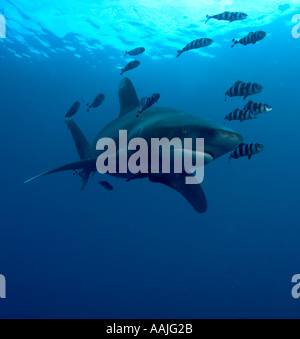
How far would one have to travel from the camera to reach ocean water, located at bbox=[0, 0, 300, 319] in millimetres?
23922

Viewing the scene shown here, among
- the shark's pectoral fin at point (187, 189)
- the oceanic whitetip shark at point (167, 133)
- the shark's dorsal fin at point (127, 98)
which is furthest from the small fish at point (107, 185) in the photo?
the shark's pectoral fin at point (187, 189)

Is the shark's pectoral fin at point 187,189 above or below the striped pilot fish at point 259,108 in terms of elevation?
below

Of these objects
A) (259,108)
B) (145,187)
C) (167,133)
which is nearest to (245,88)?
(259,108)

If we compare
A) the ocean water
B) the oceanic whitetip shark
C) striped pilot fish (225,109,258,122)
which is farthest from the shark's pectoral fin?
the ocean water

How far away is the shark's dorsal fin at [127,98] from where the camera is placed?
7.33m

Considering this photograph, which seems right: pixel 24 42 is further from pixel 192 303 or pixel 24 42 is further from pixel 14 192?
pixel 14 192

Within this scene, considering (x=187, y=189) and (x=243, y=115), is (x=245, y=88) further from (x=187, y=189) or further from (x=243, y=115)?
(x=187, y=189)

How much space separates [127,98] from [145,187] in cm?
4060

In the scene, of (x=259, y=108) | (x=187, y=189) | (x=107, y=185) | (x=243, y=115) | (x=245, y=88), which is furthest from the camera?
(x=107, y=185)

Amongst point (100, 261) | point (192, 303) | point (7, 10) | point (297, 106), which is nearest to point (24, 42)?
point (7, 10)

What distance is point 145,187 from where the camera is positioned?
47781 mm

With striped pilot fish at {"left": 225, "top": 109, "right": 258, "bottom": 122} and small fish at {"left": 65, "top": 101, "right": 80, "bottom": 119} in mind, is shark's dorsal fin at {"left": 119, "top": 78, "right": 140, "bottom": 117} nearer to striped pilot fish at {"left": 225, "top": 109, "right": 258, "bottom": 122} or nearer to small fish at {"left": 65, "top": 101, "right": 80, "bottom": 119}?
small fish at {"left": 65, "top": 101, "right": 80, "bottom": 119}

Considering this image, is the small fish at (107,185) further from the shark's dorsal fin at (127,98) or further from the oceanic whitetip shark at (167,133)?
the shark's dorsal fin at (127,98)

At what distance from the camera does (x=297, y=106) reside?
49.7m
